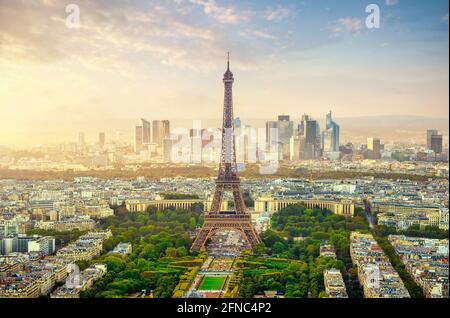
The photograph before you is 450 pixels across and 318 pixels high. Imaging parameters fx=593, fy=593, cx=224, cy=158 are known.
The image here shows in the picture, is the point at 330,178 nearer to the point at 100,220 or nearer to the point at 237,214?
the point at 237,214

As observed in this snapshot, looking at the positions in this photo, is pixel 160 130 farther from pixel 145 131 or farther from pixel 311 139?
pixel 311 139

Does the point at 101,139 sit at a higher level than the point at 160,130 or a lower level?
lower

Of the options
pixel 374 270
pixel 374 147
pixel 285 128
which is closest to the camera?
pixel 374 270

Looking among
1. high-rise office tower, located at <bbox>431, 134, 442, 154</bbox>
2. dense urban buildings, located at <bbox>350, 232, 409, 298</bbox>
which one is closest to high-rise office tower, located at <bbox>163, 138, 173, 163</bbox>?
dense urban buildings, located at <bbox>350, 232, 409, 298</bbox>

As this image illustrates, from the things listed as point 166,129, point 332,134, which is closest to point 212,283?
point 166,129

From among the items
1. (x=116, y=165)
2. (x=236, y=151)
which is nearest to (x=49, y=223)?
(x=116, y=165)

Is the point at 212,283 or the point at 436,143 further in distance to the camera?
the point at 436,143

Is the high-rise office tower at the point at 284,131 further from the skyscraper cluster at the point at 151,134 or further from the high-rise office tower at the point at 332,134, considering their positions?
the skyscraper cluster at the point at 151,134
